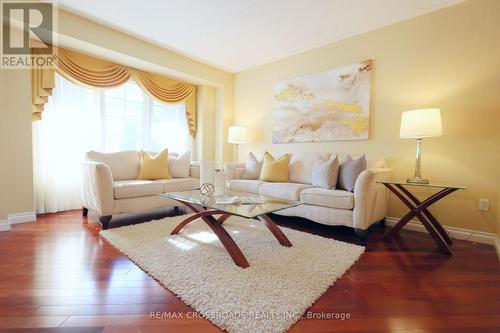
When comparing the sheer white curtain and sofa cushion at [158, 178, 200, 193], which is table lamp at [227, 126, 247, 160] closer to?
sofa cushion at [158, 178, 200, 193]

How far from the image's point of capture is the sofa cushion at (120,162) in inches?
116

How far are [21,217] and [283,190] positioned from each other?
294 centimetres

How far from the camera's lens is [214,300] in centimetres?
124

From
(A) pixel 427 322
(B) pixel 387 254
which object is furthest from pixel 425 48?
(A) pixel 427 322

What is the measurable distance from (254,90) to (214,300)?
3.63 meters

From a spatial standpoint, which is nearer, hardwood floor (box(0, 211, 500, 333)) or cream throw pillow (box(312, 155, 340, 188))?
hardwood floor (box(0, 211, 500, 333))

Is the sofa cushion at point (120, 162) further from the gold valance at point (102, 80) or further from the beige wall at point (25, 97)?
the gold valance at point (102, 80)

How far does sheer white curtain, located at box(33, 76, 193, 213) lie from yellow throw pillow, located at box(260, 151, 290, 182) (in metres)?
2.06

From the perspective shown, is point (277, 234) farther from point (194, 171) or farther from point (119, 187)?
point (194, 171)

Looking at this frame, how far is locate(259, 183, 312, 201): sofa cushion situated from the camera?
2.62 m

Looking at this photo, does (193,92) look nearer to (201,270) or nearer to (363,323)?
(201,270)

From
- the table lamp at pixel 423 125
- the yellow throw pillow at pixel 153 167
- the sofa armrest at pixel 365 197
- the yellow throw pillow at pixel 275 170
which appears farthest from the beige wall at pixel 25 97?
the table lamp at pixel 423 125

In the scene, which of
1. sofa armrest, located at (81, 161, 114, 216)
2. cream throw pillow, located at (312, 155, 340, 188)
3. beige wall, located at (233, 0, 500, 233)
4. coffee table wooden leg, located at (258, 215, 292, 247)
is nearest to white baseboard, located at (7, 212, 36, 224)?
sofa armrest, located at (81, 161, 114, 216)

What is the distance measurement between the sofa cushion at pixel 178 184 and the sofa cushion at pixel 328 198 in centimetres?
151
